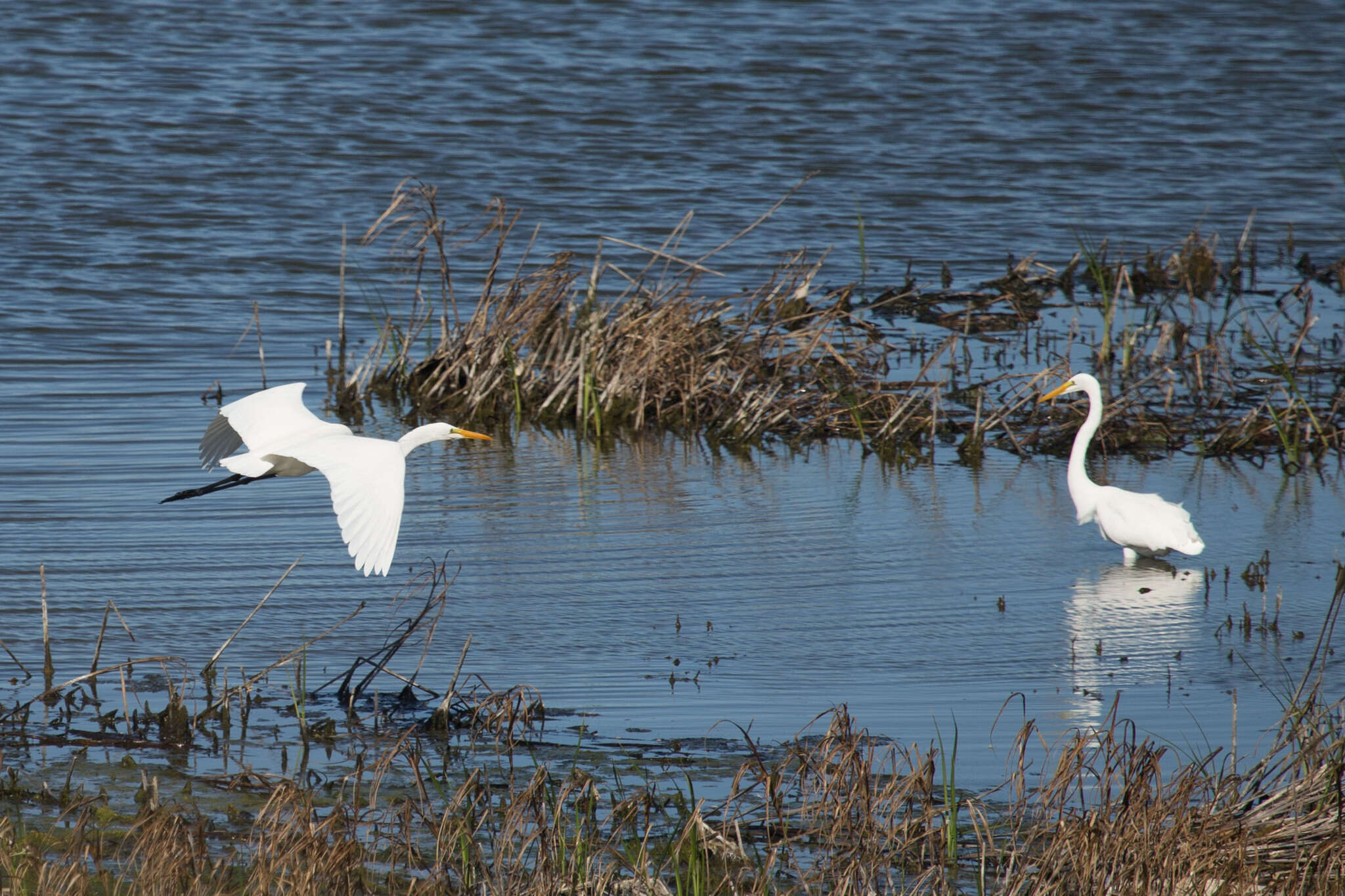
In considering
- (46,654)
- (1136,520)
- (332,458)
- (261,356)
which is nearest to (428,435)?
(332,458)

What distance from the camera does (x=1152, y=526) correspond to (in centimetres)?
663

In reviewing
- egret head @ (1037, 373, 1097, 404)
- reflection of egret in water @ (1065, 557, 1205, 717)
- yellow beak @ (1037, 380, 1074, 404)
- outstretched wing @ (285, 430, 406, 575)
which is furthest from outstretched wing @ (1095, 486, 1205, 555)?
outstretched wing @ (285, 430, 406, 575)

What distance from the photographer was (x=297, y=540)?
6559 millimetres

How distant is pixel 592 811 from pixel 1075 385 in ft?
15.9

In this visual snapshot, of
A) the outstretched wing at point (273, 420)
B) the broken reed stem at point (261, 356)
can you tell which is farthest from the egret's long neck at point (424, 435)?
the broken reed stem at point (261, 356)

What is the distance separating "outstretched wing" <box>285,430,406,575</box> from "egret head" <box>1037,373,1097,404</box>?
12.8ft

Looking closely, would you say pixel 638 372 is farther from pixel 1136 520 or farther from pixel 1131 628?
pixel 1131 628

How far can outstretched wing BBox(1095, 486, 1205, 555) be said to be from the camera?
21.7ft

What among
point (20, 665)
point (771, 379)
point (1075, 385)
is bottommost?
point (20, 665)

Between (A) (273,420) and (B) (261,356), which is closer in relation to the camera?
(A) (273,420)

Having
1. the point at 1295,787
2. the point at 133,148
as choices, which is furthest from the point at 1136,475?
the point at 133,148

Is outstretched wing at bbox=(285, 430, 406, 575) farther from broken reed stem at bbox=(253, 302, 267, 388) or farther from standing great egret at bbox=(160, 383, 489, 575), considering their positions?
broken reed stem at bbox=(253, 302, 267, 388)

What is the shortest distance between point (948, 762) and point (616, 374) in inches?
172

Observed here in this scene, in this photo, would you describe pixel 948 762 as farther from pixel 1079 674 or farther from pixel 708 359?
pixel 708 359
